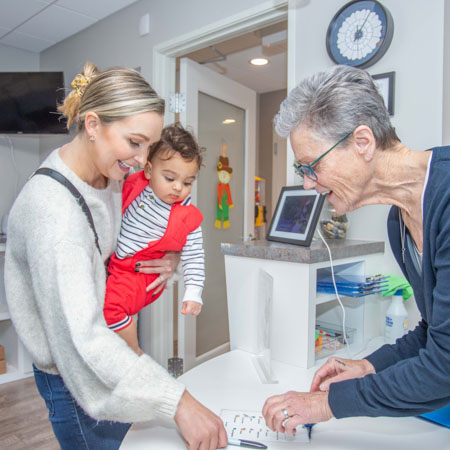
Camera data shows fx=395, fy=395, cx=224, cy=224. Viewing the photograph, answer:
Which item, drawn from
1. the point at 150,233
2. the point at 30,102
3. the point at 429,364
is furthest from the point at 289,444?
the point at 30,102

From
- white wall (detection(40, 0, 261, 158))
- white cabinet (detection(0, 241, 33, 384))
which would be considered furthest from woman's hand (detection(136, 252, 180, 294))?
white cabinet (detection(0, 241, 33, 384))

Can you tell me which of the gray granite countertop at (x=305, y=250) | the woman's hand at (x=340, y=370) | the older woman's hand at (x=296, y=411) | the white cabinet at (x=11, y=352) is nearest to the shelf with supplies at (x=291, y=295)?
the gray granite countertop at (x=305, y=250)

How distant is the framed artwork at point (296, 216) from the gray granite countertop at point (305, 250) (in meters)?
0.04

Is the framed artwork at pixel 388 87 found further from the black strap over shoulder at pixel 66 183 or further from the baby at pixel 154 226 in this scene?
the black strap over shoulder at pixel 66 183

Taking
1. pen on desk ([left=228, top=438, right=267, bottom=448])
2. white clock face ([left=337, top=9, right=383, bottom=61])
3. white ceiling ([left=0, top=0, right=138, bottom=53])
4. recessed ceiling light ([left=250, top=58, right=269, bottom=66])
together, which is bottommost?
pen on desk ([left=228, top=438, right=267, bottom=448])

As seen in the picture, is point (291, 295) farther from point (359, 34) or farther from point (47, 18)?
point (47, 18)

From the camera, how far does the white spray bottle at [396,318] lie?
1.57m

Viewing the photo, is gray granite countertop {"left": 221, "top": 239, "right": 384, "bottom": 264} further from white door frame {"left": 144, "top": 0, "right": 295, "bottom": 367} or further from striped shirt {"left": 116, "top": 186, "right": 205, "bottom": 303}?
white door frame {"left": 144, "top": 0, "right": 295, "bottom": 367}

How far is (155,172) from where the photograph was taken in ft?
4.29

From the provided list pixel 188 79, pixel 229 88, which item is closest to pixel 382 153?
pixel 188 79

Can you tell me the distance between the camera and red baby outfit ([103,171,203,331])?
120cm

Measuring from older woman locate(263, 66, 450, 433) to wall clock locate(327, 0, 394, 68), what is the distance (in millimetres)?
983

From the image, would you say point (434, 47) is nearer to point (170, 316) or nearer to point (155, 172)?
point (155, 172)

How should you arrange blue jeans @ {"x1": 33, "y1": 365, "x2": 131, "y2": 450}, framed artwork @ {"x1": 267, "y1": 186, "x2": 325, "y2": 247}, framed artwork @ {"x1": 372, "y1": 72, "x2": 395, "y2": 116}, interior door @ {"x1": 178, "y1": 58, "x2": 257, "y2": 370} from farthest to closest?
interior door @ {"x1": 178, "y1": 58, "x2": 257, "y2": 370}
framed artwork @ {"x1": 372, "y1": 72, "x2": 395, "y2": 116}
framed artwork @ {"x1": 267, "y1": 186, "x2": 325, "y2": 247}
blue jeans @ {"x1": 33, "y1": 365, "x2": 131, "y2": 450}
